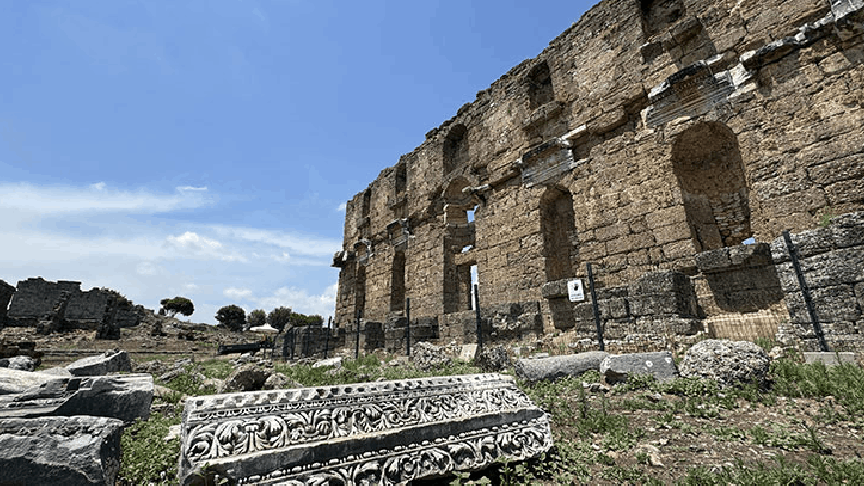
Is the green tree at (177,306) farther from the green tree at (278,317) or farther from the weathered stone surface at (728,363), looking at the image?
the weathered stone surface at (728,363)

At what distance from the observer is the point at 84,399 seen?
3389 mm

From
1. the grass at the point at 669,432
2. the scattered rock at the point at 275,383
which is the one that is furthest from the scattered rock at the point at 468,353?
the scattered rock at the point at 275,383

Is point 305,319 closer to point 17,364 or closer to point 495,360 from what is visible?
point 17,364

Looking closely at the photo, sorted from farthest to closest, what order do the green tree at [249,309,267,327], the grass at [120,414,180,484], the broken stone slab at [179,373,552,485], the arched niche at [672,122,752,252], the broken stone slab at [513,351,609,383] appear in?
1. the green tree at [249,309,267,327]
2. the arched niche at [672,122,752,252]
3. the broken stone slab at [513,351,609,383]
4. the grass at [120,414,180,484]
5. the broken stone slab at [179,373,552,485]

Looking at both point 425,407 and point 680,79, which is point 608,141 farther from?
point 425,407

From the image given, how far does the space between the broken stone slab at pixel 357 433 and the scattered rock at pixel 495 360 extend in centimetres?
376

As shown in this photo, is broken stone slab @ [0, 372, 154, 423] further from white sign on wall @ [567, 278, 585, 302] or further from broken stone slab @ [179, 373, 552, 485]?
white sign on wall @ [567, 278, 585, 302]

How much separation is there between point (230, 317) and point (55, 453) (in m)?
53.0

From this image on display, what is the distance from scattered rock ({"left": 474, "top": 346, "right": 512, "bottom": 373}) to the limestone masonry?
6.75ft

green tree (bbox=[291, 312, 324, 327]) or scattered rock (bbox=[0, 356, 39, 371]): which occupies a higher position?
green tree (bbox=[291, 312, 324, 327])

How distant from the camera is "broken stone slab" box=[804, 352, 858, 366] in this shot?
14.6ft

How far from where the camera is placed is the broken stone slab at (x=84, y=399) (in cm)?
308

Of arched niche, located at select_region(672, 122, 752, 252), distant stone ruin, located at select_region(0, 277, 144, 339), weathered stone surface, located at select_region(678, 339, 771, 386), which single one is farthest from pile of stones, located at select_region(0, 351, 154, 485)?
distant stone ruin, located at select_region(0, 277, 144, 339)

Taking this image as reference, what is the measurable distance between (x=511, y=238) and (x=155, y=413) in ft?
30.6
